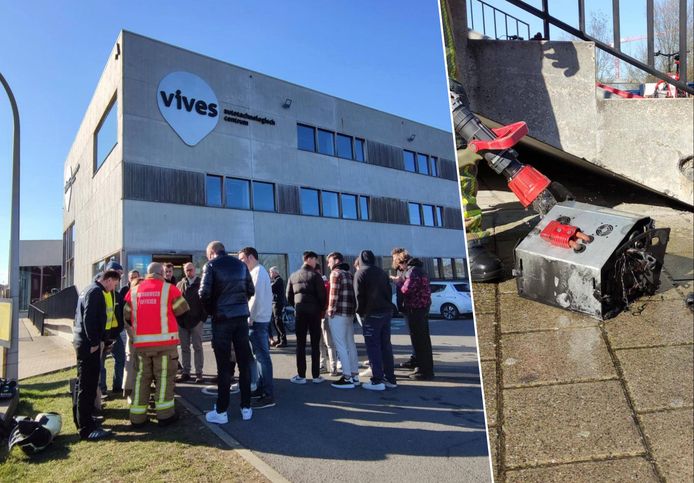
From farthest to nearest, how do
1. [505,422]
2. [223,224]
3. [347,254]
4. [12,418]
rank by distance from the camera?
[347,254] < [223,224] < [12,418] < [505,422]

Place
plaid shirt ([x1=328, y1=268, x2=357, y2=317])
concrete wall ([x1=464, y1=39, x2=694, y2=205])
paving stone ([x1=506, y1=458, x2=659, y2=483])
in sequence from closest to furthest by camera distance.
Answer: paving stone ([x1=506, y1=458, x2=659, y2=483])
concrete wall ([x1=464, y1=39, x2=694, y2=205])
plaid shirt ([x1=328, y1=268, x2=357, y2=317])

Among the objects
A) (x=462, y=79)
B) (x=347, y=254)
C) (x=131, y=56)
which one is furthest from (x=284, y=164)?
(x=462, y=79)

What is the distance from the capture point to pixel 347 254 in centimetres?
143

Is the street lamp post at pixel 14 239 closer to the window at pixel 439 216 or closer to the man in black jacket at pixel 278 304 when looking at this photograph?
the man in black jacket at pixel 278 304

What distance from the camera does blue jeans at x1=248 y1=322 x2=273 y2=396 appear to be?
1.69 meters

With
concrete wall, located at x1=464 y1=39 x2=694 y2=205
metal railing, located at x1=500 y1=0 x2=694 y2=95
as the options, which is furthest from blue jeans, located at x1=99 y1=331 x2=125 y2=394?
metal railing, located at x1=500 y1=0 x2=694 y2=95

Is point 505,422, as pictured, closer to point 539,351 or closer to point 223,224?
point 539,351

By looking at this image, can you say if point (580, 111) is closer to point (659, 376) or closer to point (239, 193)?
point (659, 376)

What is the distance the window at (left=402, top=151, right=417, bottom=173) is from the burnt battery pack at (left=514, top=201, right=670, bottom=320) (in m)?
0.58

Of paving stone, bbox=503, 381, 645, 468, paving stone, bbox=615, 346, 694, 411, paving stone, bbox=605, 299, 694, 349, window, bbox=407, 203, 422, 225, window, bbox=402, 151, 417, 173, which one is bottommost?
paving stone, bbox=503, 381, 645, 468

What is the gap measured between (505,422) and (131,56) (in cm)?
116

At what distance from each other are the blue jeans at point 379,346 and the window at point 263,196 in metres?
0.72

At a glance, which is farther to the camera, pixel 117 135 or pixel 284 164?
pixel 284 164

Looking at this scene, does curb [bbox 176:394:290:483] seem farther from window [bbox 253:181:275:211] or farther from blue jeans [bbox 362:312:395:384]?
blue jeans [bbox 362:312:395:384]
